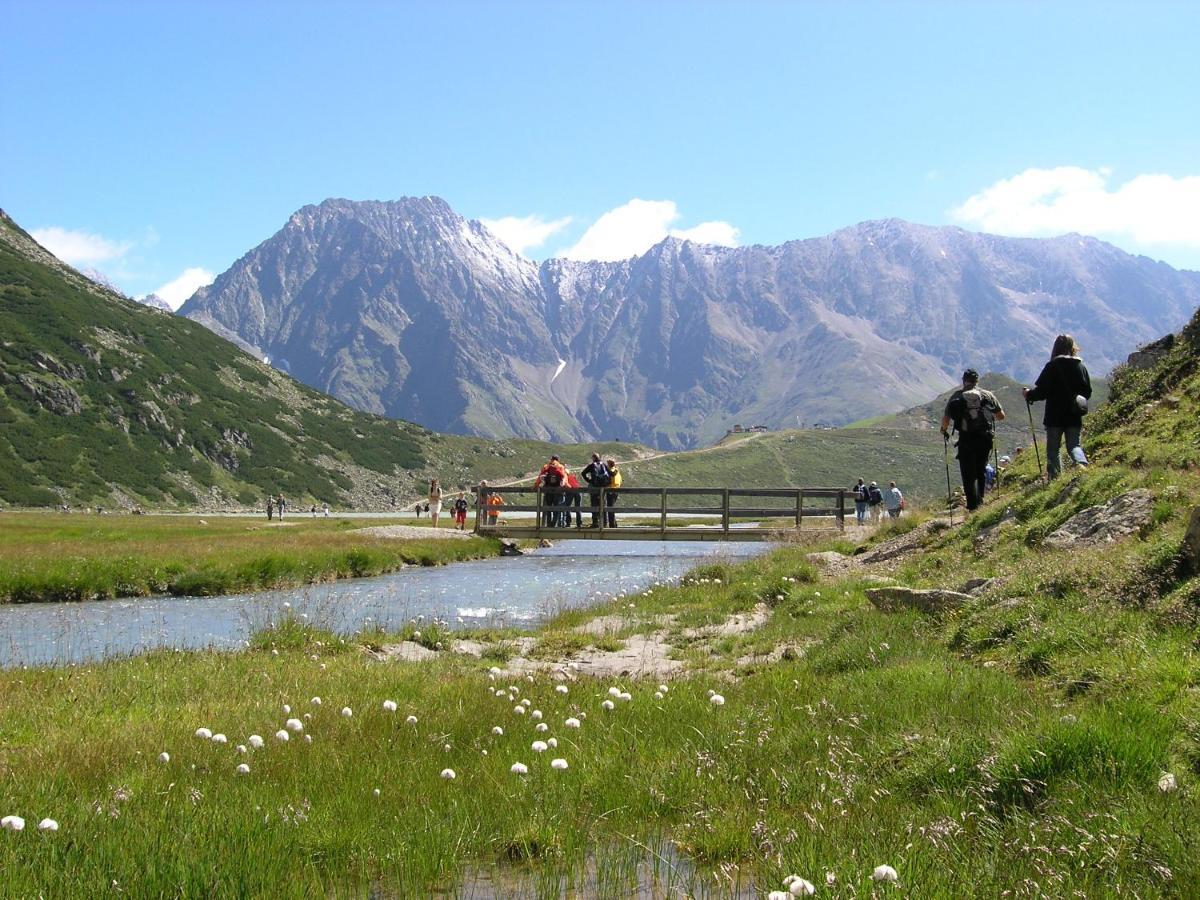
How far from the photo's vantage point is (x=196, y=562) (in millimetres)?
30266

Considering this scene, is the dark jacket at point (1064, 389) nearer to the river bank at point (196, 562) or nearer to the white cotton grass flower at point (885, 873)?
the white cotton grass flower at point (885, 873)

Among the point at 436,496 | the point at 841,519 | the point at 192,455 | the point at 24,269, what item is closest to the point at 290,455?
the point at 192,455

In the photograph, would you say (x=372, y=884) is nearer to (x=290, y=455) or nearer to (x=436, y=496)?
(x=436, y=496)

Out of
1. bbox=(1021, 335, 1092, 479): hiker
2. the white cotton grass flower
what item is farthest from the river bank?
the white cotton grass flower

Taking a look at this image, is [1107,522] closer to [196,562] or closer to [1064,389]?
[1064,389]

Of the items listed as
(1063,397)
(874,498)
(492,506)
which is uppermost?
(1063,397)

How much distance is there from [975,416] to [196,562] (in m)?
23.5

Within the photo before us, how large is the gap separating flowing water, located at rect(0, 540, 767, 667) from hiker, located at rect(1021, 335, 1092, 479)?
9.93 metres

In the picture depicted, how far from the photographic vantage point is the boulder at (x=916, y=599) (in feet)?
37.6

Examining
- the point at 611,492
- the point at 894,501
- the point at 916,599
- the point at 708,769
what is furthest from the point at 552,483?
the point at 708,769

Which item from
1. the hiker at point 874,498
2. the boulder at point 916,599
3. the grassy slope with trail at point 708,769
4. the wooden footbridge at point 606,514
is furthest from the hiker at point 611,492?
the grassy slope with trail at point 708,769

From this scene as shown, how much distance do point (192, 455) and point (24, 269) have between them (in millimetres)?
60816

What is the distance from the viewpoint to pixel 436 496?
4969 centimetres

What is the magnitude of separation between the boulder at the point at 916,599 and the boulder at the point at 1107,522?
1.73 meters
